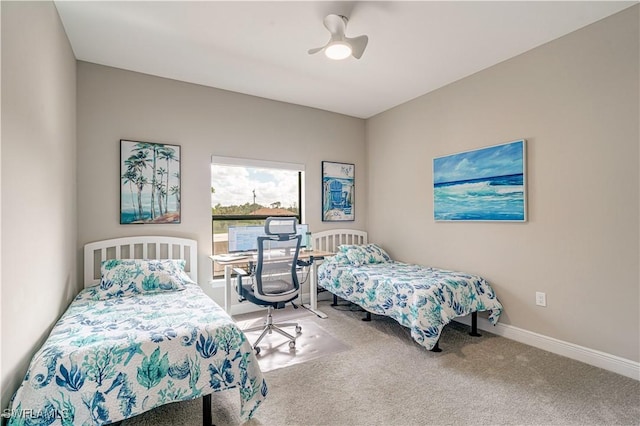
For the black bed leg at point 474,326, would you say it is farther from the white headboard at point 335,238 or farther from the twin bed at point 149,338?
the white headboard at point 335,238

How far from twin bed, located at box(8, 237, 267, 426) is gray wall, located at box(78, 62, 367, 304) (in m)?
1.13

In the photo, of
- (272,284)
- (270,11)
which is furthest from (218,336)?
(270,11)

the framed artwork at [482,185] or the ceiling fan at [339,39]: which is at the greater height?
the ceiling fan at [339,39]

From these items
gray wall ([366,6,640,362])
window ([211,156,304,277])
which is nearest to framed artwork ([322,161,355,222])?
window ([211,156,304,277])

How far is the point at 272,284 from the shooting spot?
Result: 290cm

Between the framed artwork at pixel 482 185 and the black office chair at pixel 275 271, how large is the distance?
5.96ft

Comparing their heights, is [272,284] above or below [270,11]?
below

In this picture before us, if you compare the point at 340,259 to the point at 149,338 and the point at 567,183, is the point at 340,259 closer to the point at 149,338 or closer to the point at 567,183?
the point at 567,183

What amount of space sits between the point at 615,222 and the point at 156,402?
128 inches

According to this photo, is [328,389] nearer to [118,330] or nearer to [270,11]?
[118,330]

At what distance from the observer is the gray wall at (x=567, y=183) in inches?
92.7

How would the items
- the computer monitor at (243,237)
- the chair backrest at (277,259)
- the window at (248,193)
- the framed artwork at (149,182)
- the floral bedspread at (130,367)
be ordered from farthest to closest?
the window at (248,193) < the computer monitor at (243,237) < the framed artwork at (149,182) < the chair backrest at (277,259) < the floral bedspread at (130,367)

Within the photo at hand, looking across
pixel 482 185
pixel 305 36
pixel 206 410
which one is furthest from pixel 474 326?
pixel 305 36

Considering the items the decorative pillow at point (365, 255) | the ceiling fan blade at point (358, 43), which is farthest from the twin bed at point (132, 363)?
the ceiling fan blade at point (358, 43)
